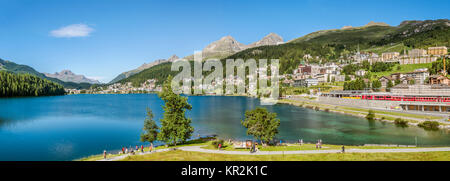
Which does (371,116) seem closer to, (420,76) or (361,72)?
(420,76)

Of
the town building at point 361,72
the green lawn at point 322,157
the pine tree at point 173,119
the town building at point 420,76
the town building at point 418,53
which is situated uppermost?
the town building at point 418,53

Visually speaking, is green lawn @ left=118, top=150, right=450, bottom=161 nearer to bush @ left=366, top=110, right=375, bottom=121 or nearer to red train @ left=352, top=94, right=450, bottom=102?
bush @ left=366, top=110, right=375, bottom=121

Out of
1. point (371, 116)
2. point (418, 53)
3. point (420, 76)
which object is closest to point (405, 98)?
point (371, 116)

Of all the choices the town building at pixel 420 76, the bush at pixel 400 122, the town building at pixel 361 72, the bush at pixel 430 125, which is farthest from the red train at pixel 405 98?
the town building at pixel 361 72

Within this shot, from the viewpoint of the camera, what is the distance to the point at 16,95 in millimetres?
196375

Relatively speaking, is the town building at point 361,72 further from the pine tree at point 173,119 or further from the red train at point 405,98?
the pine tree at point 173,119

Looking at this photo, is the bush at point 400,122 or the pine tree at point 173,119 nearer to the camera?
the pine tree at point 173,119

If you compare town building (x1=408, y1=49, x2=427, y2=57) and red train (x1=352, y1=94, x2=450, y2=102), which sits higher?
town building (x1=408, y1=49, x2=427, y2=57)

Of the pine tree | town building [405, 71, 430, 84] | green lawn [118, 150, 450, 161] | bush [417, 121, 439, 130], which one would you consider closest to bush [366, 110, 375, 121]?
bush [417, 121, 439, 130]

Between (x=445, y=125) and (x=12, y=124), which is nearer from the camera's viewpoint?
(x=445, y=125)
